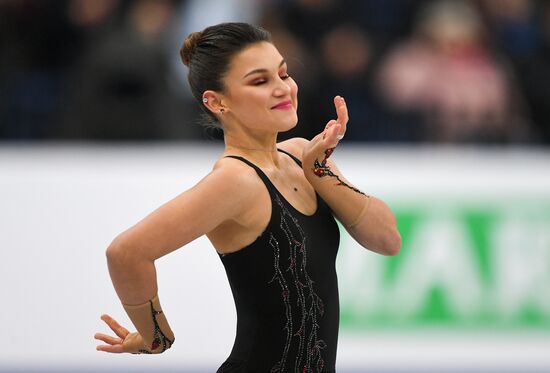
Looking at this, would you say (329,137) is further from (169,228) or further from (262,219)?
(169,228)

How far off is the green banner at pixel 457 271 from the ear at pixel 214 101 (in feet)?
10.6

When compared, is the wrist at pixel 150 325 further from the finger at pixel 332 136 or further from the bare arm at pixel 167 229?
the finger at pixel 332 136

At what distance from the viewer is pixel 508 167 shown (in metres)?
6.78

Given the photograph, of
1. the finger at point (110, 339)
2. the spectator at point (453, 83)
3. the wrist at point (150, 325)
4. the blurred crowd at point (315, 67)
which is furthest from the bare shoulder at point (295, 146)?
the spectator at point (453, 83)

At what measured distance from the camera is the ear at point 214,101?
334 centimetres

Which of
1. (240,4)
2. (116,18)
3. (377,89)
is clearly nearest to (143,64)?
(116,18)

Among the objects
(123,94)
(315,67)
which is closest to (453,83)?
(315,67)

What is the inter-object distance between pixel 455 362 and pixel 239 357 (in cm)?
344

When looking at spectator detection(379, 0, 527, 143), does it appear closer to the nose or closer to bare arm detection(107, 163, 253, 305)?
the nose

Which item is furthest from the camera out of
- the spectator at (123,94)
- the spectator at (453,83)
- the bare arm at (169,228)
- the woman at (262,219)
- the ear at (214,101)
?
the spectator at (453,83)

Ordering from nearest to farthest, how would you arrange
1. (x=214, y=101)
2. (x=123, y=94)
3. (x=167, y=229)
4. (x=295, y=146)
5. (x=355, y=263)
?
(x=167, y=229)
(x=214, y=101)
(x=295, y=146)
(x=355, y=263)
(x=123, y=94)

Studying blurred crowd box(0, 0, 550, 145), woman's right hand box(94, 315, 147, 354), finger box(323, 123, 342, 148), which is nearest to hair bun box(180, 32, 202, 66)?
finger box(323, 123, 342, 148)

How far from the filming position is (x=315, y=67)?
8.28 m

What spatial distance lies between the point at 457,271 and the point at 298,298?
11.3 feet
